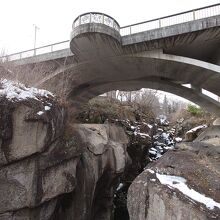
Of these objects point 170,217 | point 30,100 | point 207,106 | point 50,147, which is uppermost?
point 207,106

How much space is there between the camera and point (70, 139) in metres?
8.76

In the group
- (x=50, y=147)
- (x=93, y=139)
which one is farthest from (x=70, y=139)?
(x=93, y=139)

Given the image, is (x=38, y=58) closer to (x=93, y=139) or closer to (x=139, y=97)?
(x=93, y=139)

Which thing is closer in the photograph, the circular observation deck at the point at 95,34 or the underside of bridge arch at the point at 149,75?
the circular observation deck at the point at 95,34

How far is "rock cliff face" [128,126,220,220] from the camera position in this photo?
437 cm

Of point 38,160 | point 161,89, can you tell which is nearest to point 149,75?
point 161,89

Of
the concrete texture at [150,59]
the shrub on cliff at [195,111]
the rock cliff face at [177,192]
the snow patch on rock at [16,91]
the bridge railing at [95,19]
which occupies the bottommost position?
the rock cliff face at [177,192]

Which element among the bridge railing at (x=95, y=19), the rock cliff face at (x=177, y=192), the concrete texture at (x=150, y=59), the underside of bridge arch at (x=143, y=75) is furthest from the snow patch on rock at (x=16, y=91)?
the bridge railing at (x=95, y=19)

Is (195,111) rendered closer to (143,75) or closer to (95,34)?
(143,75)

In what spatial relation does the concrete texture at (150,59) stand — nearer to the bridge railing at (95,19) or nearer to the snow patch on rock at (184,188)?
the bridge railing at (95,19)

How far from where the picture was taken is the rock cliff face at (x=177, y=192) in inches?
172

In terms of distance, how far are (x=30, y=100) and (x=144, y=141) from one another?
12.0 m

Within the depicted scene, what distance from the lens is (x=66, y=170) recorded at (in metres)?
8.36

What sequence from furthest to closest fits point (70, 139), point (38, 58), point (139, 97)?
point (139, 97)
point (38, 58)
point (70, 139)
